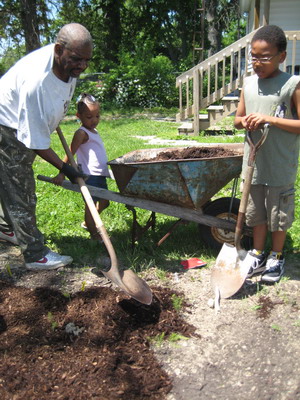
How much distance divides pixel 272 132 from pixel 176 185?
0.84m

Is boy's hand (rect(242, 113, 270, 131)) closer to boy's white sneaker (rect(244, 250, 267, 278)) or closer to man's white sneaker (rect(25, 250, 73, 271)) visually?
boy's white sneaker (rect(244, 250, 267, 278))

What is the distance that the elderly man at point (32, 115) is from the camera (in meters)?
2.87

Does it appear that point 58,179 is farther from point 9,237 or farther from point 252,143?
point 252,143

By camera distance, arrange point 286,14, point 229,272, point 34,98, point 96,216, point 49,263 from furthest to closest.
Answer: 1. point 286,14
2. point 49,263
3. point 229,272
4. point 96,216
5. point 34,98

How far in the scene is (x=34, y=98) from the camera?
113 inches

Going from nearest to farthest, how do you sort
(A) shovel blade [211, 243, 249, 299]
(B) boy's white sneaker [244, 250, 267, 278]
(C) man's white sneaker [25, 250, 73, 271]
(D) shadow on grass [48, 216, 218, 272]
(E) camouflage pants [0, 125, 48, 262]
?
1. (A) shovel blade [211, 243, 249, 299]
2. (E) camouflage pants [0, 125, 48, 262]
3. (B) boy's white sneaker [244, 250, 267, 278]
4. (C) man's white sneaker [25, 250, 73, 271]
5. (D) shadow on grass [48, 216, 218, 272]

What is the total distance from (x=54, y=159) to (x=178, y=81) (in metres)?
7.23

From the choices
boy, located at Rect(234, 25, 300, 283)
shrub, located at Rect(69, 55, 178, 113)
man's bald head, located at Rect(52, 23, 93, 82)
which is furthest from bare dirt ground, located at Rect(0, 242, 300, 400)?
shrub, located at Rect(69, 55, 178, 113)

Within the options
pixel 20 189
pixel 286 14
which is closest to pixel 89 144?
pixel 20 189

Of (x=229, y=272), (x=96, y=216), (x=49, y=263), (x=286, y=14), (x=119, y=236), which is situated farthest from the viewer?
(x=286, y=14)

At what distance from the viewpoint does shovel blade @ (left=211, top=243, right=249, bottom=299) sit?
3.06 meters

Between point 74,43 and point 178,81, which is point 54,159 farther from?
point 178,81

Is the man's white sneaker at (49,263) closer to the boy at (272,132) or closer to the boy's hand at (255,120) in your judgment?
the boy at (272,132)

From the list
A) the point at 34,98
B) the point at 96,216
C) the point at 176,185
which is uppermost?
the point at 34,98
